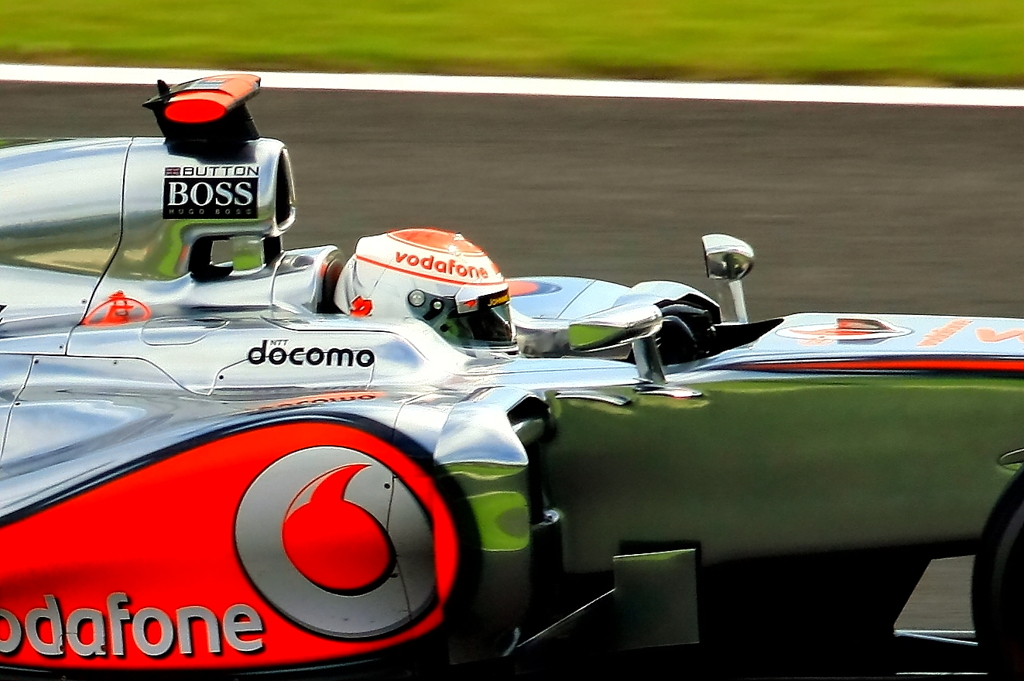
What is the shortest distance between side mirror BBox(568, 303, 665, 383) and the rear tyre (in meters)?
0.77

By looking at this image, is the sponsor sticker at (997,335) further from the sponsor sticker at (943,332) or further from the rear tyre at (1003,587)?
the rear tyre at (1003,587)

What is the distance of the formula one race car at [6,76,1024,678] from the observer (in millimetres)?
3250

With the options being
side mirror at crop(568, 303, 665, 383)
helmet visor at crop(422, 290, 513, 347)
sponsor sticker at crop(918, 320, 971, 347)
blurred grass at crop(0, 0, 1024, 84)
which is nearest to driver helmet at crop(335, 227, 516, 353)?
helmet visor at crop(422, 290, 513, 347)

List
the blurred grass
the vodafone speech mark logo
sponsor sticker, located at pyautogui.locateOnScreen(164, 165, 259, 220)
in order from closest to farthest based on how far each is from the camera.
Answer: the vodafone speech mark logo < sponsor sticker, located at pyautogui.locateOnScreen(164, 165, 259, 220) < the blurred grass

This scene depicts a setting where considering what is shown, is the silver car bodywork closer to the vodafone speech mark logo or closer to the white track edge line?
the vodafone speech mark logo

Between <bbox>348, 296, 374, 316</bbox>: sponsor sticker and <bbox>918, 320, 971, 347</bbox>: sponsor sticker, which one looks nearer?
<bbox>918, 320, 971, 347</bbox>: sponsor sticker

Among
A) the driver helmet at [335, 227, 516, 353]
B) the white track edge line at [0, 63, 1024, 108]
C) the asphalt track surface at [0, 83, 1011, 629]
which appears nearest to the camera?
the driver helmet at [335, 227, 516, 353]

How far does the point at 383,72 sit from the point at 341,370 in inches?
199

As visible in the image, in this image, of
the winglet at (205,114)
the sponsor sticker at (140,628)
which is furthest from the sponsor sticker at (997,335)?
the winglet at (205,114)

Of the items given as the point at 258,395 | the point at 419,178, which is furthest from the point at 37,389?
the point at 419,178

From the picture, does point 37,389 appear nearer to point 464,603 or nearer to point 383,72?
point 464,603

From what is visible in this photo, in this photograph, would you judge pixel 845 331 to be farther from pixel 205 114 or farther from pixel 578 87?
pixel 578 87

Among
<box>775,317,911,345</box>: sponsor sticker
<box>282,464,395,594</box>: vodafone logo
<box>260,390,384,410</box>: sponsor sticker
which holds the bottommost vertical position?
<box>282,464,395,594</box>: vodafone logo

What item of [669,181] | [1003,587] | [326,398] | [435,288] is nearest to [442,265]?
[435,288]
